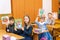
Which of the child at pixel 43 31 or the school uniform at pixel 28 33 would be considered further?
the child at pixel 43 31

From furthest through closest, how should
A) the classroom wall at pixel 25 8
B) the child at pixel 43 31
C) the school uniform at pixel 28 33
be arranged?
the classroom wall at pixel 25 8 < the child at pixel 43 31 < the school uniform at pixel 28 33

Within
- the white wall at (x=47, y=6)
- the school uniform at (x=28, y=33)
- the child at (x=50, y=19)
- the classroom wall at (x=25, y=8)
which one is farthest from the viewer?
the white wall at (x=47, y=6)

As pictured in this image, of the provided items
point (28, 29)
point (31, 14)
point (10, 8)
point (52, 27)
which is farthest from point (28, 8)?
point (28, 29)

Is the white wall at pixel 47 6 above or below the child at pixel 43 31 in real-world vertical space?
above

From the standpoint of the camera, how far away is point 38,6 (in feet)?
18.4

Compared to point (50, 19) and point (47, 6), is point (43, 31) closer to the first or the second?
point (50, 19)

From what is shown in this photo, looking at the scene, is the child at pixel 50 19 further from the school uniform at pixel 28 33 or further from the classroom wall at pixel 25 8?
the school uniform at pixel 28 33

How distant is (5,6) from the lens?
194 inches

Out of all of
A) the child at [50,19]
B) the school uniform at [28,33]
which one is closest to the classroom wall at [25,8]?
the child at [50,19]

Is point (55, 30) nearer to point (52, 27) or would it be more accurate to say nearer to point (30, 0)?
point (52, 27)

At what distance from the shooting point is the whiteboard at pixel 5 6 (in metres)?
4.86

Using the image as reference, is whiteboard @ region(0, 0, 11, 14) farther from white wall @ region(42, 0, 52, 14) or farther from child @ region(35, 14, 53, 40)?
white wall @ region(42, 0, 52, 14)

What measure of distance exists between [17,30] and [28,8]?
57.4 inches

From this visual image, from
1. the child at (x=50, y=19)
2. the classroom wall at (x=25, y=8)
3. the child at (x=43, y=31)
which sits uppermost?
the classroom wall at (x=25, y=8)
